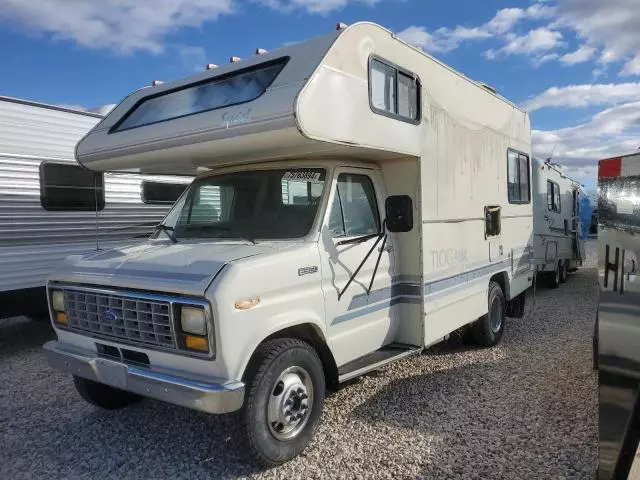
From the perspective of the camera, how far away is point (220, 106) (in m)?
4.03

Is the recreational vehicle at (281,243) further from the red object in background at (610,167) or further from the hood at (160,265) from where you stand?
the red object in background at (610,167)

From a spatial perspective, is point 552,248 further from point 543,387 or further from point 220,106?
point 220,106

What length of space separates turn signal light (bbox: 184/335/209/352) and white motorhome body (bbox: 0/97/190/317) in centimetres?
330

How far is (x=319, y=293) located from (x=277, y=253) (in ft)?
1.65

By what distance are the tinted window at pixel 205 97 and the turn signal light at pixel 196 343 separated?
→ 1743 mm

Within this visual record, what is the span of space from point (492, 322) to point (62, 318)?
15.8ft

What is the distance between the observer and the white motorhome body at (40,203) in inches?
250

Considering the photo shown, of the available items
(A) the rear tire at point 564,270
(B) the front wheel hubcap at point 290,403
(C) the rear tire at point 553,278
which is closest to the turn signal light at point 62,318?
(B) the front wheel hubcap at point 290,403

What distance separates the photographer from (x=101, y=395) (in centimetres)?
448

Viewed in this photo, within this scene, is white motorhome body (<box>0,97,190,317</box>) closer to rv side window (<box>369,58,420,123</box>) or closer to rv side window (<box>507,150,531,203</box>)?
rv side window (<box>369,58,420,123</box>)

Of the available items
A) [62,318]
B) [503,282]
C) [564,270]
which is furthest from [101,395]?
[564,270]

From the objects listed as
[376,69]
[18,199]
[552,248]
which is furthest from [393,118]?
[552,248]

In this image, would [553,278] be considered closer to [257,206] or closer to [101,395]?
[257,206]

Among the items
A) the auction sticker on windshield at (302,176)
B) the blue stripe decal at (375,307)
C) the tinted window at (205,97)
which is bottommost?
the blue stripe decal at (375,307)
